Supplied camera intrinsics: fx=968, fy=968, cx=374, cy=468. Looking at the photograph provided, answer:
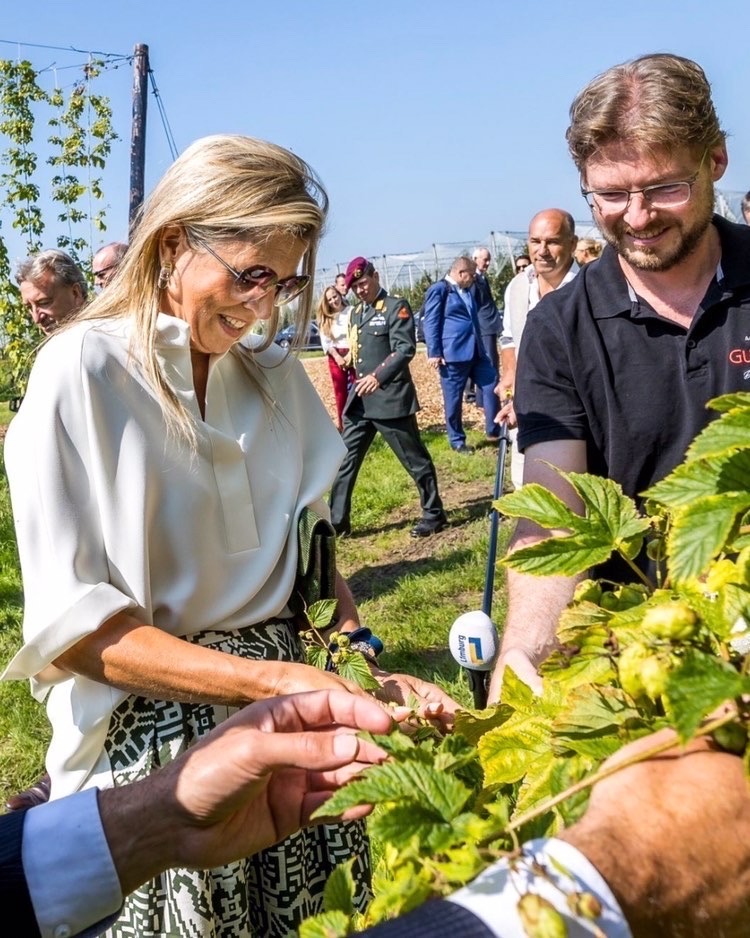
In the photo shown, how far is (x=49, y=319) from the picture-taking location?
563cm

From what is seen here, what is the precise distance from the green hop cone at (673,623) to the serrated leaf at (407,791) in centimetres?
24

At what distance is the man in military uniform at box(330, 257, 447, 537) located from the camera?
7516 millimetres

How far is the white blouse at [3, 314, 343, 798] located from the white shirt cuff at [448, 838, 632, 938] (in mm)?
1081

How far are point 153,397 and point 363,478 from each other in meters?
7.43

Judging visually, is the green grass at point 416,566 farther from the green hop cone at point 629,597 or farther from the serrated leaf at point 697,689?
the serrated leaf at point 697,689

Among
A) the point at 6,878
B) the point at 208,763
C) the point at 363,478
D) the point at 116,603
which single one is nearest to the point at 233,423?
the point at 116,603

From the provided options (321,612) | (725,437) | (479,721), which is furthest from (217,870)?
(725,437)

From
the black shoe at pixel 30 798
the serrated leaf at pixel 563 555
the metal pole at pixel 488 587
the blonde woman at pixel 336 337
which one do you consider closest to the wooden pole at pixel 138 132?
the blonde woman at pixel 336 337

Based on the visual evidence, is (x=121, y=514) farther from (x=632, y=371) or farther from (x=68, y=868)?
(x=632, y=371)

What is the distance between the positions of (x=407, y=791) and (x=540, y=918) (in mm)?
191

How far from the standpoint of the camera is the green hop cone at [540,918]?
77 centimetres

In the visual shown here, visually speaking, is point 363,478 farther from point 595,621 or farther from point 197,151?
point 595,621

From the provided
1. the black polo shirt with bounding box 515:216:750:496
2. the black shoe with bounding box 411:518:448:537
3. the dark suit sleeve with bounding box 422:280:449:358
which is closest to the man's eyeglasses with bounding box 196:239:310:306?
the black polo shirt with bounding box 515:216:750:496

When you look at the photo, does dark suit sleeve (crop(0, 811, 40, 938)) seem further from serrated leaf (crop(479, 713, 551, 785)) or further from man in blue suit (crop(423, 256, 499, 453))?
man in blue suit (crop(423, 256, 499, 453))
